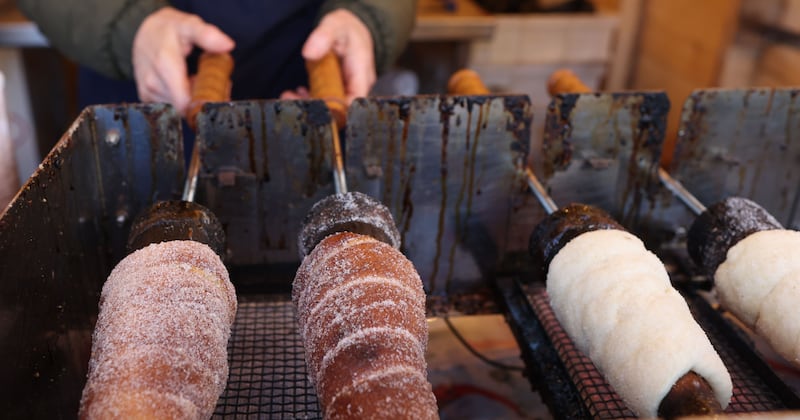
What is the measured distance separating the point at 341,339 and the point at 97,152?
728 millimetres

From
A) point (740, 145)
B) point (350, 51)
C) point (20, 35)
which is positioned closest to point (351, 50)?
point (350, 51)

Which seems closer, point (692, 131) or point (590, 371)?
point (590, 371)

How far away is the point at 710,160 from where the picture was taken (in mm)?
1552

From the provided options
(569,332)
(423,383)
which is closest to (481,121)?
(569,332)

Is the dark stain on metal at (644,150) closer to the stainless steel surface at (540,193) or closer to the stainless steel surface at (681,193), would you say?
the stainless steel surface at (681,193)

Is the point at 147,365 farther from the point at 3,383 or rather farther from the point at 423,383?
the point at 423,383

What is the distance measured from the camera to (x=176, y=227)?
107cm

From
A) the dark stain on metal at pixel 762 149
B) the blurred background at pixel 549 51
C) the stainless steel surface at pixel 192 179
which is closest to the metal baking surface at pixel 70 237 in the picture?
the stainless steel surface at pixel 192 179

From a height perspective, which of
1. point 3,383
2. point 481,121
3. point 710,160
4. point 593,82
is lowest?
point 593,82

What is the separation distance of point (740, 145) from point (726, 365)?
22.8 inches

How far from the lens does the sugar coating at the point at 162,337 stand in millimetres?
754

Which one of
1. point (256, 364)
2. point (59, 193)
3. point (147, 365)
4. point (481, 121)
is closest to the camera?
point (147, 365)

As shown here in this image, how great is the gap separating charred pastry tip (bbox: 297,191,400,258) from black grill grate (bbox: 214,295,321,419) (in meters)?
0.25

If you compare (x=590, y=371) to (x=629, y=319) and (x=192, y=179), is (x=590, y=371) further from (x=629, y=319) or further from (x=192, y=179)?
(x=192, y=179)
